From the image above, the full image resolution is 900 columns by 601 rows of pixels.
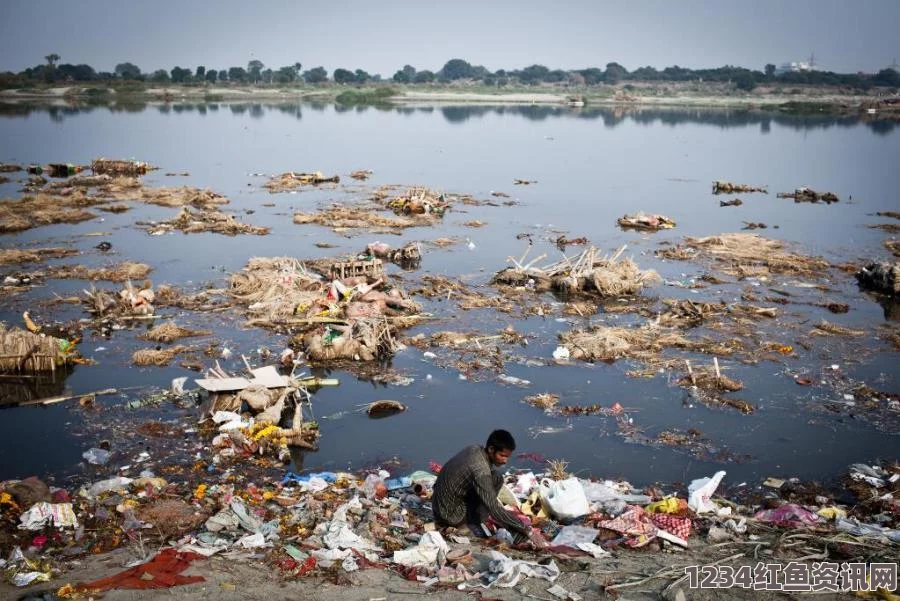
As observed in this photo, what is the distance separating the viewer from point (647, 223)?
26.2m

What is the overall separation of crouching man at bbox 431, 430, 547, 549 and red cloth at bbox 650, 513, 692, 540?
128 centimetres

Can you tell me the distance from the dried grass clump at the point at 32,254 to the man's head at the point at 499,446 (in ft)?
55.5

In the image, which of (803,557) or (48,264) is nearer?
(803,557)

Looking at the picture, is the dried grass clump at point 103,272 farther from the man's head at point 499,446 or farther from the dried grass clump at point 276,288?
the man's head at point 499,446

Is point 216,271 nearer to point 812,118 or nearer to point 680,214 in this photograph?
point 680,214

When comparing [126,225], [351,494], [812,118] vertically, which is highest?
[812,118]

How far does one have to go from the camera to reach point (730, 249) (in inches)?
853

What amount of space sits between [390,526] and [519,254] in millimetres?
15039

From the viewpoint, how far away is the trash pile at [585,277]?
16641 millimetres

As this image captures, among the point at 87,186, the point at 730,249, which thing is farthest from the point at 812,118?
the point at 87,186

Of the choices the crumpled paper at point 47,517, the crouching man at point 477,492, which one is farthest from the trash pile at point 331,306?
the crouching man at point 477,492

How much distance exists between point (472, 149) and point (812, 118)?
2273 inches

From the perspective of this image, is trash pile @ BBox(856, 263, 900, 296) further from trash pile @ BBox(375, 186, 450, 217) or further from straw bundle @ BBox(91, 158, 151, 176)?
straw bundle @ BBox(91, 158, 151, 176)

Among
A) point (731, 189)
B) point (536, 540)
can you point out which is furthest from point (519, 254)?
point (731, 189)
